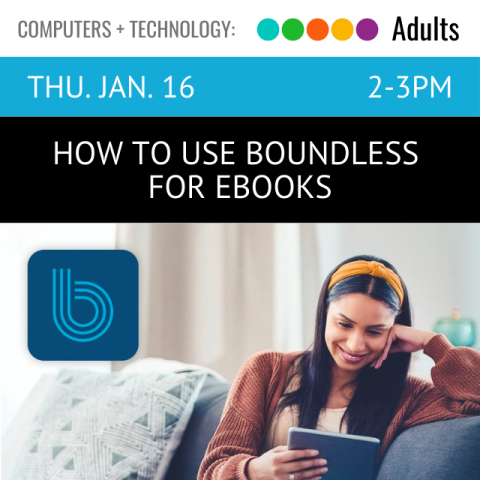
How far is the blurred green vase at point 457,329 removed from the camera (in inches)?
44.3

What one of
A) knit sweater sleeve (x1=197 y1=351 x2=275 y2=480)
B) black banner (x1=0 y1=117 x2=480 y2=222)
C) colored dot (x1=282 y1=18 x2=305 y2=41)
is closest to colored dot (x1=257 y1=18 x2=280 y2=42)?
colored dot (x1=282 y1=18 x2=305 y2=41)

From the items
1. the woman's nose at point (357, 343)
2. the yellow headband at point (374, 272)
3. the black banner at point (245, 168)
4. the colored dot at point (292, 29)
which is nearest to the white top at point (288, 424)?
the woman's nose at point (357, 343)

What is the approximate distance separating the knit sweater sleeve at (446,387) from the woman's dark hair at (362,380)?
0.04 meters

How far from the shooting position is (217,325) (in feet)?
4.19

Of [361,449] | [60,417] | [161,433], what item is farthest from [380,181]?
[60,417]

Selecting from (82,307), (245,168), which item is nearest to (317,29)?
(245,168)

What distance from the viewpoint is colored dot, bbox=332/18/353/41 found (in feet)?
3.51

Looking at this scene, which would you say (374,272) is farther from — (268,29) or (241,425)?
(268,29)

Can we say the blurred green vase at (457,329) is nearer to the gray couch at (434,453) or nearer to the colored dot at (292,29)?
the gray couch at (434,453)

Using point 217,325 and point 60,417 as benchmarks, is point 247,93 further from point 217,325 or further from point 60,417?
point 60,417

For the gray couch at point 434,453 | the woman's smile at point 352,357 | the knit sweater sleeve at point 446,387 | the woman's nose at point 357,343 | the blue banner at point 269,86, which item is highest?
the blue banner at point 269,86

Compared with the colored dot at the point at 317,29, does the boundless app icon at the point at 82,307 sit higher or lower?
lower

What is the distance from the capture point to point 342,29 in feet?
3.52

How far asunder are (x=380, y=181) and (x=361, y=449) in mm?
462
